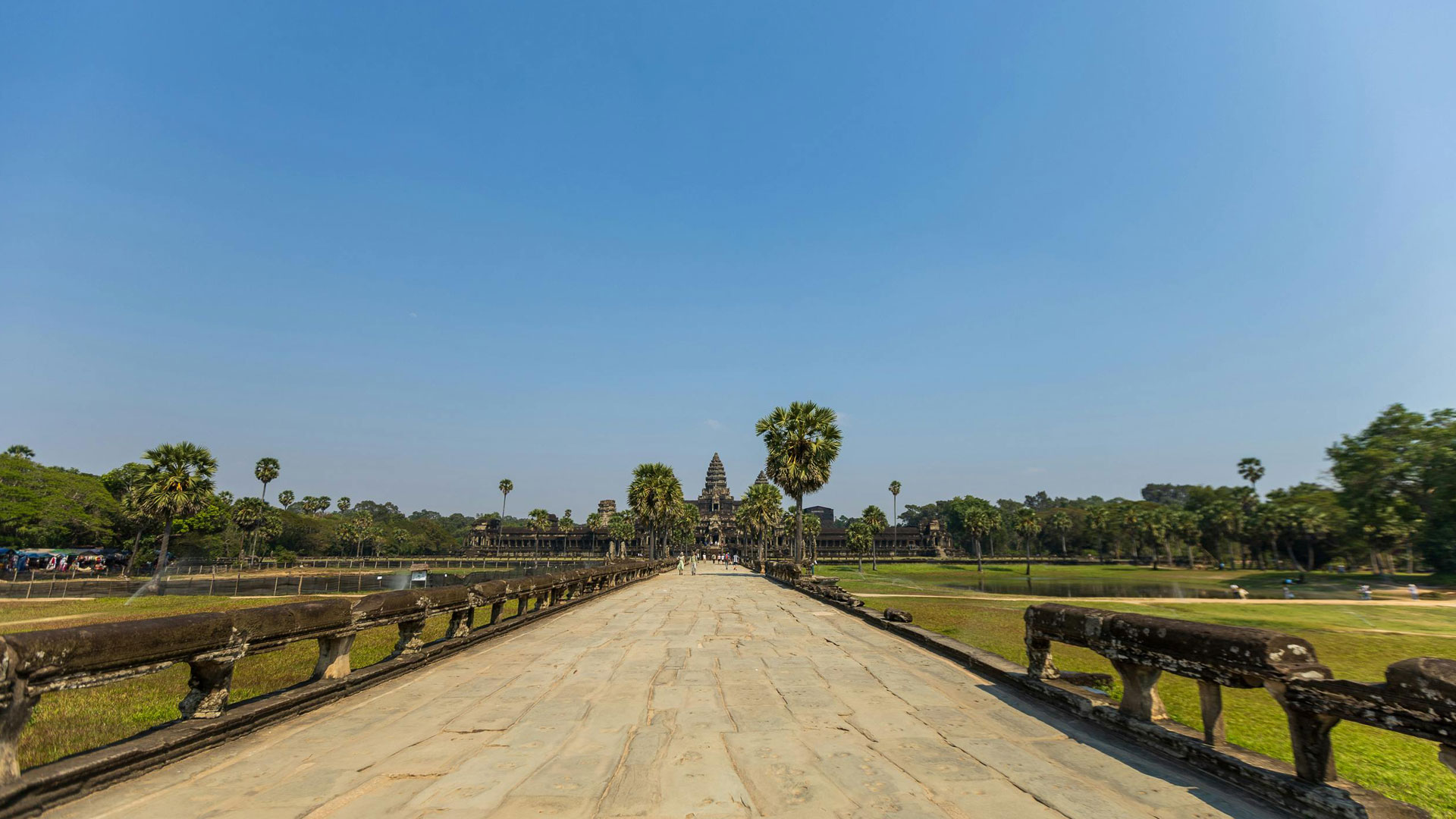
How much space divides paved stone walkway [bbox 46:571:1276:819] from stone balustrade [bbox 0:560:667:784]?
54cm

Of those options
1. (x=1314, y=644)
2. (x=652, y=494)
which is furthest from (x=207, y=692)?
(x=652, y=494)

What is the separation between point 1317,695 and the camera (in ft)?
11.5

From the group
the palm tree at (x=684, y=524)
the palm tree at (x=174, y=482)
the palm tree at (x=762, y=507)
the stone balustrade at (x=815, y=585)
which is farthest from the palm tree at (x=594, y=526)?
the stone balustrade at (x=815, y=585)

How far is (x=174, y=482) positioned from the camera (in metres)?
56.4

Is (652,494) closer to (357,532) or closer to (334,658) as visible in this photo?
(334,658)

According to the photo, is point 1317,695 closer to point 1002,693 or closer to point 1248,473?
point 1002,693

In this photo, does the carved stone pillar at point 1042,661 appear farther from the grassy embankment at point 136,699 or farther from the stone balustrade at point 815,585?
the stone balustrade at point 815,585

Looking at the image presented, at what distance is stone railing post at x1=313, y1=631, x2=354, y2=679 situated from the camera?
6474 mm

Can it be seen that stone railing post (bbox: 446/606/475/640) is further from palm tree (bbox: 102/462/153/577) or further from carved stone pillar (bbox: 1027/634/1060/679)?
palm tree (bbox: 102/462/153/577)

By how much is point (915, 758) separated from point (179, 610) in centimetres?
3844

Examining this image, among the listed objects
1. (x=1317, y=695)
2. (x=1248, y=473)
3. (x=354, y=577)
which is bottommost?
(x=354, y=577)

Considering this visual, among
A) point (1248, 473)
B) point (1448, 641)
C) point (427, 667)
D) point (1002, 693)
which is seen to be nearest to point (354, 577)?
point (427, 667)

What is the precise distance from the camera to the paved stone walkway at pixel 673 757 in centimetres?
367

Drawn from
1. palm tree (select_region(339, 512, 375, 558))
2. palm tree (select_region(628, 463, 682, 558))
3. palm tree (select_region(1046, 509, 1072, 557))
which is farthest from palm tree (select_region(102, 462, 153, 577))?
palm tree (select_region(1046, 509, 1072, 557))
